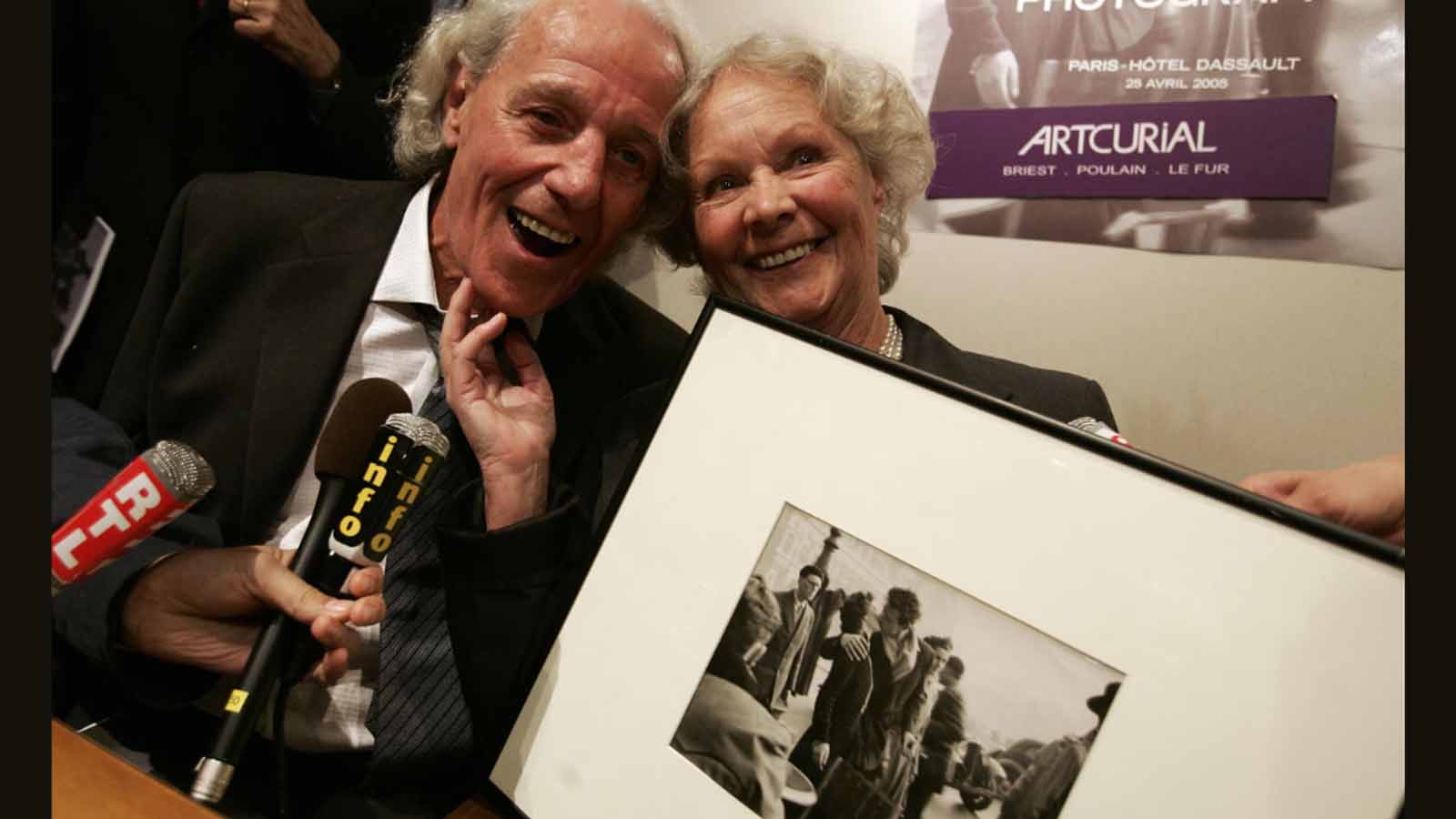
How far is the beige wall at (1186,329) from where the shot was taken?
1162mm

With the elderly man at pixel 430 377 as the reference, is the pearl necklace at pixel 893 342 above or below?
above

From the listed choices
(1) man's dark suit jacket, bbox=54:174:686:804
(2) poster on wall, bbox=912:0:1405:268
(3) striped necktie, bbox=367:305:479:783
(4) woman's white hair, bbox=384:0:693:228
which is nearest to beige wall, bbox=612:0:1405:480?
(2) poster on wall, bbox=912:0:1405:268

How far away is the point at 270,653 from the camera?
712 millimetres

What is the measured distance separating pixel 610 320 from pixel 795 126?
0.50m

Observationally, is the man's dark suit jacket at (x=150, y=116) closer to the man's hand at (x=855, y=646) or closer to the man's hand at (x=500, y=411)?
the man's hand at (x=500, y=411)

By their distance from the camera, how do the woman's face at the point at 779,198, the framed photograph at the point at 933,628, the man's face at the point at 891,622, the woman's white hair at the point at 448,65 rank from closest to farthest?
the framed photograph at the point at 933,628
the man's face at the point at 891,622
the woman's face at the point at 779,198
the woman's white hair at the point at 448,65

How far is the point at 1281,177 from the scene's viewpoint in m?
Result: 1.16

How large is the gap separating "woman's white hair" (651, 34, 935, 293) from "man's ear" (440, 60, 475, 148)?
40 centimetres

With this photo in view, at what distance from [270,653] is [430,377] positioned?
0.59m

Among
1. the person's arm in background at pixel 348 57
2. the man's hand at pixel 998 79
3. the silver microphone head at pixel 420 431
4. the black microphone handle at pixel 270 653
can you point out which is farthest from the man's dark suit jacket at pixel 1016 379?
the person's arm in background at pixel 348 57

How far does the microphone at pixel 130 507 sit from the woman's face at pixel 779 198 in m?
0.72

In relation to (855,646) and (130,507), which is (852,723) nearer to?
(855,646)

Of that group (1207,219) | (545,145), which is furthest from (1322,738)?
(545,145)

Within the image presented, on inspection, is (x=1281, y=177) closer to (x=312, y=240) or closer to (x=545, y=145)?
(x=545, y=145)
